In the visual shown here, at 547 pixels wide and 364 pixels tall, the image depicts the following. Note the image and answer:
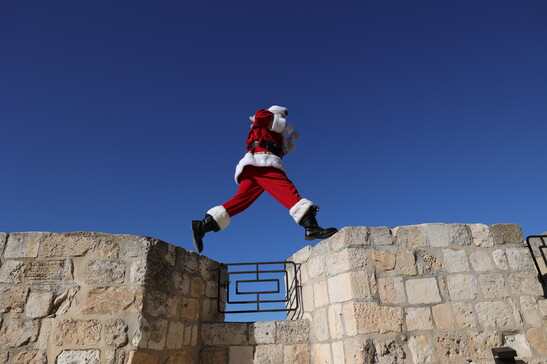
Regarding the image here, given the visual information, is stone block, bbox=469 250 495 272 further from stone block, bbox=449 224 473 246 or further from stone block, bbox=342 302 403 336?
stone block, bbox=342 302 403 336

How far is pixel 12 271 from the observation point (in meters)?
3.04

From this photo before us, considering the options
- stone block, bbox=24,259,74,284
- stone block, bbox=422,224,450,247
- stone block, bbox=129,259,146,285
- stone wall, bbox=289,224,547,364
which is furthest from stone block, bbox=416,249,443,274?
stone block, bbox=24,259,74,284

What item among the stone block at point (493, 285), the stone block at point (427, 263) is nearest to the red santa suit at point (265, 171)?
the stone block at point (427, 263)

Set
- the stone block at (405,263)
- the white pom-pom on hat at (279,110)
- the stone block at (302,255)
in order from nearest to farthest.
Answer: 1. the stone block at (405,263)
2. the stone block at (302,255)
3. the white pom-pom on hat at (279,110)

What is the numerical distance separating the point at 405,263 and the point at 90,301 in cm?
268

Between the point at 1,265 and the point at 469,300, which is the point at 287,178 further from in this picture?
the point at 1,265

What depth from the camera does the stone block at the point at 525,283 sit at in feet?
10.4

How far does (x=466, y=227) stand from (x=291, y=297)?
6.37ft

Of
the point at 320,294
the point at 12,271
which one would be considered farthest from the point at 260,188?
the point at 12,271

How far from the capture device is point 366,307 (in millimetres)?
2998

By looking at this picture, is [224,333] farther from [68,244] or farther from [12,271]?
[12,271]

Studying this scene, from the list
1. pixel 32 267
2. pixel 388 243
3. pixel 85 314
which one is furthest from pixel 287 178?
pixel 32 267

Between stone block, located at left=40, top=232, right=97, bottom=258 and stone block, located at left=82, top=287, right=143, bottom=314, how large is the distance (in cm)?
38

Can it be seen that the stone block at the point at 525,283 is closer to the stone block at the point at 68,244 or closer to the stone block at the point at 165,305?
the stone block at the point at 165,305
